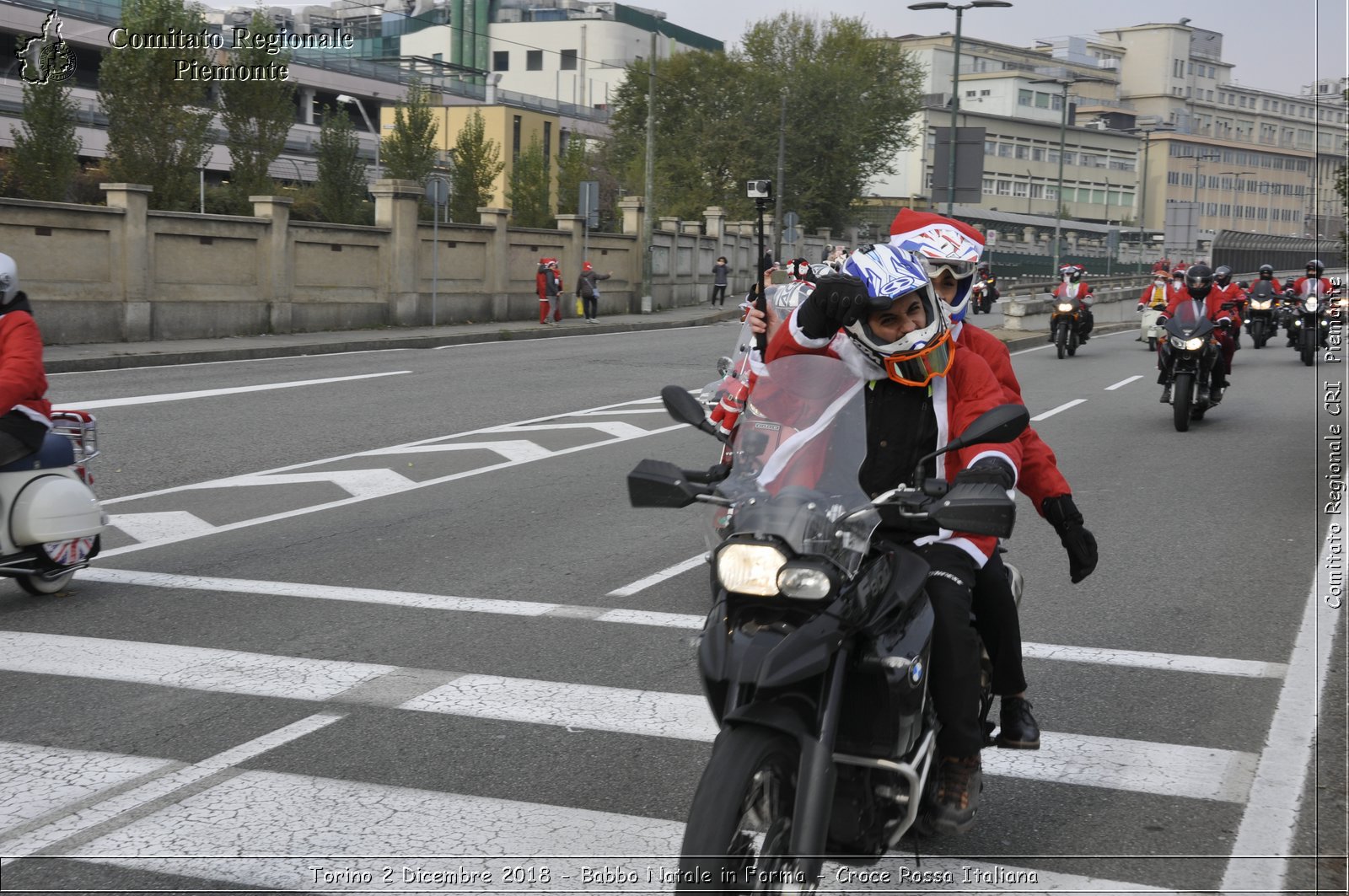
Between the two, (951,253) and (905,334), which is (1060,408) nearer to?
(951,253)

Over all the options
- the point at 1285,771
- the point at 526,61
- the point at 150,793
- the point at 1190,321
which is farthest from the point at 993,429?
the point at 526,61

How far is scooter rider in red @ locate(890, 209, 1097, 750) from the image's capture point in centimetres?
429

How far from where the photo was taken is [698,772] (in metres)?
5.04

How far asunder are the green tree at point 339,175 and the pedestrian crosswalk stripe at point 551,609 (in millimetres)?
38043

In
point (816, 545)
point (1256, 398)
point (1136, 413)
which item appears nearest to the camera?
point (816, 545)

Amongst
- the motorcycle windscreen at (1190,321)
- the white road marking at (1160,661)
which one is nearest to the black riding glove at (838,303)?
the white road marking at (1160,661)

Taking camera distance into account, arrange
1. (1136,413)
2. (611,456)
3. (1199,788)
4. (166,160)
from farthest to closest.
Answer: (166,160) → (1136,413) → (611,456) → (1199,788)

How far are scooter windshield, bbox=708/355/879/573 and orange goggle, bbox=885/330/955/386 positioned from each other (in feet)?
0.54

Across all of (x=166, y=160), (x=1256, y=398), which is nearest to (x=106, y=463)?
(x=1256, y=398)

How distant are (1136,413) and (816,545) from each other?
15.5m

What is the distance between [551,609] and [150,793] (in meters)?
3.00

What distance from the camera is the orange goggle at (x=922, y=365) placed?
3.96m

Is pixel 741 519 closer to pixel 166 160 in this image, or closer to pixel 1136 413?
pixel 1136 413

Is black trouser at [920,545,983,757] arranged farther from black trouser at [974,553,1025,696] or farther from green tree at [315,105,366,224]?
green tree at [315,105,366,224]
